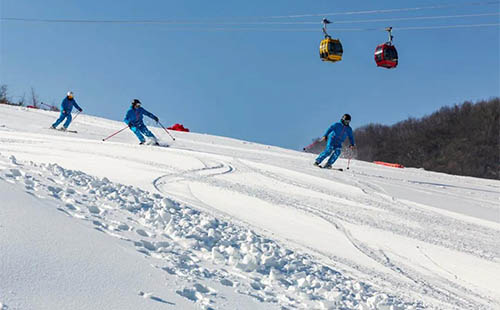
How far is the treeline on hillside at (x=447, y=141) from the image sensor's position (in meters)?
77.4

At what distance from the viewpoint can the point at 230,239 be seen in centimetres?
640

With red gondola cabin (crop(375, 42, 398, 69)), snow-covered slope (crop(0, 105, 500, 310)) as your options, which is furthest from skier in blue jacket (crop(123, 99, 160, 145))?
red gondola cabin (crop(375, 42, 398, 69))

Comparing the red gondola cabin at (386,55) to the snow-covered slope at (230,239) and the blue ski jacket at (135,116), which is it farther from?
the blue ski jacket at (135,116)

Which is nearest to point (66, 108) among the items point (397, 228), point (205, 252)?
point (397, 228)

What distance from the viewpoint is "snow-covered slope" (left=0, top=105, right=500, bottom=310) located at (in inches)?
156

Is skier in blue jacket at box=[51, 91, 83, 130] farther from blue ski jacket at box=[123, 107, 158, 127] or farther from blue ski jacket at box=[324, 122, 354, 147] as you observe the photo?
blue ski jacket at box=[324, 122, 354, 147]

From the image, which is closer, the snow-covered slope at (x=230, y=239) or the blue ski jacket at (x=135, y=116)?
the snow-covered slope at (x=230, y=239)

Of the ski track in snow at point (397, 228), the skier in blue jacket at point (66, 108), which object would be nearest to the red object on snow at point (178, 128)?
the skier in blue jacket at point (66, 108)

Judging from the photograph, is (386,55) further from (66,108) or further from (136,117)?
(66,108)

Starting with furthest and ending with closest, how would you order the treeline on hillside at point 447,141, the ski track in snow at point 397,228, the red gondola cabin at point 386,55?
1. the treeline on hillside at point 447,141
2. the red gondola cabin at point 386,55
3. the ski track in snow at point 397,228

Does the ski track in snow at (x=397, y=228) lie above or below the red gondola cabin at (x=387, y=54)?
below

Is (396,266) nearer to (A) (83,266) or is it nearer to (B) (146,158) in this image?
(A) (83,266)

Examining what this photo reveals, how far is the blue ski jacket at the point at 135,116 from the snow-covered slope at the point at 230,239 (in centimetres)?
400

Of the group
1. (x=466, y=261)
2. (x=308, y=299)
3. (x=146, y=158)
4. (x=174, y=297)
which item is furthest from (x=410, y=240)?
(x=146, y=158)
